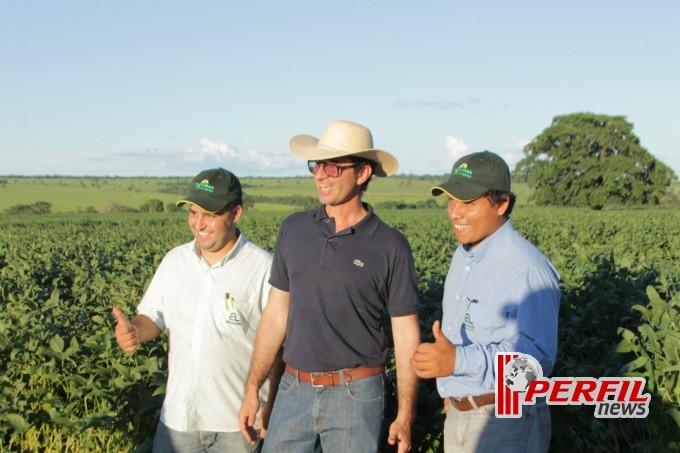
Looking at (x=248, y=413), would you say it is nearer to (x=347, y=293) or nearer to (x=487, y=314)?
(x=347, y=293)

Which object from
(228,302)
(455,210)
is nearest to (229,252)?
(228,302)

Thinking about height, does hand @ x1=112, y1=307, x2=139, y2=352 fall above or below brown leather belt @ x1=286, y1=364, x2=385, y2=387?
above

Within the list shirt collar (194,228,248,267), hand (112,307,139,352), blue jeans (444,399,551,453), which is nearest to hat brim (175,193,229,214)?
shirt collar (194,228,248,267)

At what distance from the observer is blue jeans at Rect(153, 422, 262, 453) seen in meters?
3.34

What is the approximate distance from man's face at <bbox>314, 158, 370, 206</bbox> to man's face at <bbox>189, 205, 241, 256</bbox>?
→ 0.59 meters

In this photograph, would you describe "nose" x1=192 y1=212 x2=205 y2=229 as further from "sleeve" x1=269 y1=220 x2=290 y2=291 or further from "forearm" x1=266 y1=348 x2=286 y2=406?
"forearm" x1=266 y1=348 x2=286 y2=406

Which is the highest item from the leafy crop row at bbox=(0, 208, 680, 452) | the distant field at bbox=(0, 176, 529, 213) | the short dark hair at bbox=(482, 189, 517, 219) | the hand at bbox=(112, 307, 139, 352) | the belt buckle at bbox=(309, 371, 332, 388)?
the short dark hair at bbox=(482, 189, 517, 219)

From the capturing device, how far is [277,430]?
318 cm

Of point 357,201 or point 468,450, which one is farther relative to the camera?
point 357,201

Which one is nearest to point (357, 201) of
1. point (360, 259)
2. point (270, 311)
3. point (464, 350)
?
point (360, 259)

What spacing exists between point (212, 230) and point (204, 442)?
1.10 meters

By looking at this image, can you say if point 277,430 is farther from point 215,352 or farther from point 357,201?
point 357,201

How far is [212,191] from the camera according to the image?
3523mm

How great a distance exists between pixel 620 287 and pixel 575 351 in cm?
178
